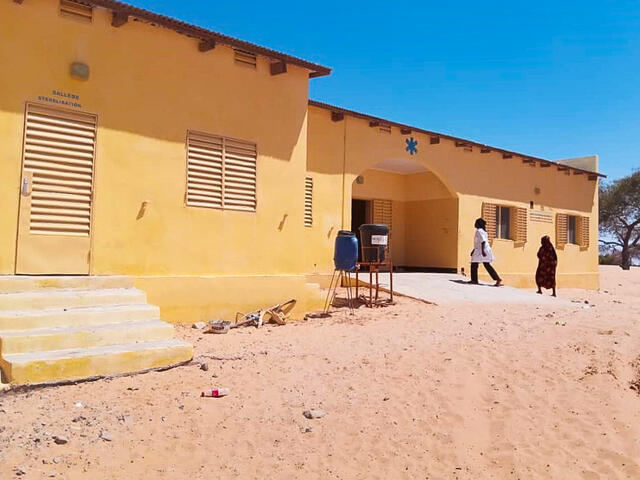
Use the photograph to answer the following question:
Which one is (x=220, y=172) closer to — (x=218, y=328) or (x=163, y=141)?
(x=163, y=141)

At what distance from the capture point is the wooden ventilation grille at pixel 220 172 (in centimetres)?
810

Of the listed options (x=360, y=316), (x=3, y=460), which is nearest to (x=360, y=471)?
(x=3, y=460)

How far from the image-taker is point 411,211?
17.2m

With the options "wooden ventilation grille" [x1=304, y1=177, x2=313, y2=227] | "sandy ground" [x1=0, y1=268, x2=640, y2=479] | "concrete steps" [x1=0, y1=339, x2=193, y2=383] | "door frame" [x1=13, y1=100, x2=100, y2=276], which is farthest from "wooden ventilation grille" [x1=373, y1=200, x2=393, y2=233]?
"concrete steps" [x1=0, y1=339, x2=193, y2=383]

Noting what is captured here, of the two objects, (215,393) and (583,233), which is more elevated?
(583,233)

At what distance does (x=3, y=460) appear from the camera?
3.60 m

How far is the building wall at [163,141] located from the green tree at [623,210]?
1276 inches

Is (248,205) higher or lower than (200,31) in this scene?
lower

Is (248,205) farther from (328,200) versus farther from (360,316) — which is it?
(328,200)

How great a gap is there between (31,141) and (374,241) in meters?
5.84

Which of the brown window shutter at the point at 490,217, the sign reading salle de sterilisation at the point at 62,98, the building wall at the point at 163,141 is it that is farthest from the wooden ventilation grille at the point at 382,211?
the sign reading salle de sterilisation at the point at 62,98

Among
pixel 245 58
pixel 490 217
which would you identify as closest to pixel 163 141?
pixel 245 58

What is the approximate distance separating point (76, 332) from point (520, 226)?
14.6 metres

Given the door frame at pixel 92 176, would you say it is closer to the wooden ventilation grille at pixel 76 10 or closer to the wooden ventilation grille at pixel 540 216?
the wooden ventilation grille at pixel 76 10
